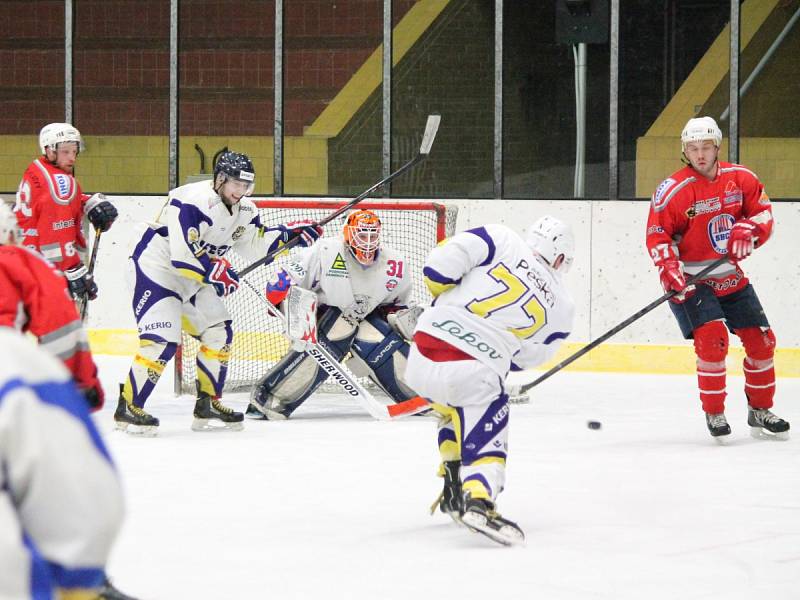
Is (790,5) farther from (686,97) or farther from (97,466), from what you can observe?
(97,466)

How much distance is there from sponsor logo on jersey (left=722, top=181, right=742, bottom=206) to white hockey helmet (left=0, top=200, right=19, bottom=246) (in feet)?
12.3

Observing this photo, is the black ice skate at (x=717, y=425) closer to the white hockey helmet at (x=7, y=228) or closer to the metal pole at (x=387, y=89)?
the white hockey helmet at (x=7, y=228)

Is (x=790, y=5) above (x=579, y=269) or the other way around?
above

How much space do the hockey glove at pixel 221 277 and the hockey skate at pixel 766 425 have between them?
84.5 inches

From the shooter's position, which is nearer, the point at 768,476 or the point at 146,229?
the point at 768,476

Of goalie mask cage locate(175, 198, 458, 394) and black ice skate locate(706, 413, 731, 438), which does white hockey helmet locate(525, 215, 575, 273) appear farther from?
goalie mask cage locate(175, 198, 458, 394)

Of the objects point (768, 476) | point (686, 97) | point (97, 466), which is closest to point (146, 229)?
point (768, 476)

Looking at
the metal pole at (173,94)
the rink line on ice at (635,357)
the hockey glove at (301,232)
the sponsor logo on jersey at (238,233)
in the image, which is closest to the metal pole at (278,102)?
the metal pole at (173,94)

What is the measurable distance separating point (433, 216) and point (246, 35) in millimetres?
2339

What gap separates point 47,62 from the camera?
938cm

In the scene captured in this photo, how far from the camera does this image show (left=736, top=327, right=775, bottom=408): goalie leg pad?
550 cm

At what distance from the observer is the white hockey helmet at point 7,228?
214 centimetres

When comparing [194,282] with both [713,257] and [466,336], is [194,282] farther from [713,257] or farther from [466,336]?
[466,336]

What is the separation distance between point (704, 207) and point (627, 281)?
254 centimetres
